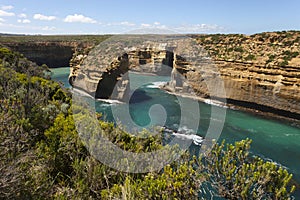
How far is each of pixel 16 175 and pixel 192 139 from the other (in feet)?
63.2

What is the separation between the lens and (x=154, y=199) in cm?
650

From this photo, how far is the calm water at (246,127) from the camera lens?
73.8 ft

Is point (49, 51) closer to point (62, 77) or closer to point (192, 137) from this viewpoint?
point (62, 77)

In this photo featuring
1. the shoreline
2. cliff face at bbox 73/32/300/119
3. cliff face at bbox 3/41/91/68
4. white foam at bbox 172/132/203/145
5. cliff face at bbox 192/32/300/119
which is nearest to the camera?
white foam at bbox 172/132/203/145

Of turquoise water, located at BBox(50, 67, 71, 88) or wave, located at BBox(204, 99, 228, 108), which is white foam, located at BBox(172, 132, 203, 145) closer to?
wave, located at BBox(204, 99, 228, 108)

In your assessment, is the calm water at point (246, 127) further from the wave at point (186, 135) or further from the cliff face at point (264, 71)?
the cliff face at point (264, 71)

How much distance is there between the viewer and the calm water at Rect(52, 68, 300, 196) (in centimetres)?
2250

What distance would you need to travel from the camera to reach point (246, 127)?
2936 centimetres

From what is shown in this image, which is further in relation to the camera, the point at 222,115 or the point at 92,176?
the point at 222,115

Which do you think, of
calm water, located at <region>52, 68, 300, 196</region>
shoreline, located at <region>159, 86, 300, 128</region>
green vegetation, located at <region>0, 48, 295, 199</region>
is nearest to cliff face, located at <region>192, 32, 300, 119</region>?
shoreline, located at <region>159, 86, 300, 128</region>

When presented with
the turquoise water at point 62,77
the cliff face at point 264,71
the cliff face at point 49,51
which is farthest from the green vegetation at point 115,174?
the cliff face at point 49,51

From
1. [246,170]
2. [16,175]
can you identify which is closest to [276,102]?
[246,170]

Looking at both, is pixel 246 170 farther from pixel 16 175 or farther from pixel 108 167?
pixel 16 175

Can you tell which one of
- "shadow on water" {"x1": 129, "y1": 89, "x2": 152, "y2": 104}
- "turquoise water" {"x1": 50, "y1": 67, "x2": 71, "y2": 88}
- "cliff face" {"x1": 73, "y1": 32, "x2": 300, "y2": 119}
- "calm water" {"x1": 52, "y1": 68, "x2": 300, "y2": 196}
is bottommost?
"calm water" {"x1": 52, "y1": 68, "x2": 300, "y2": 196}
